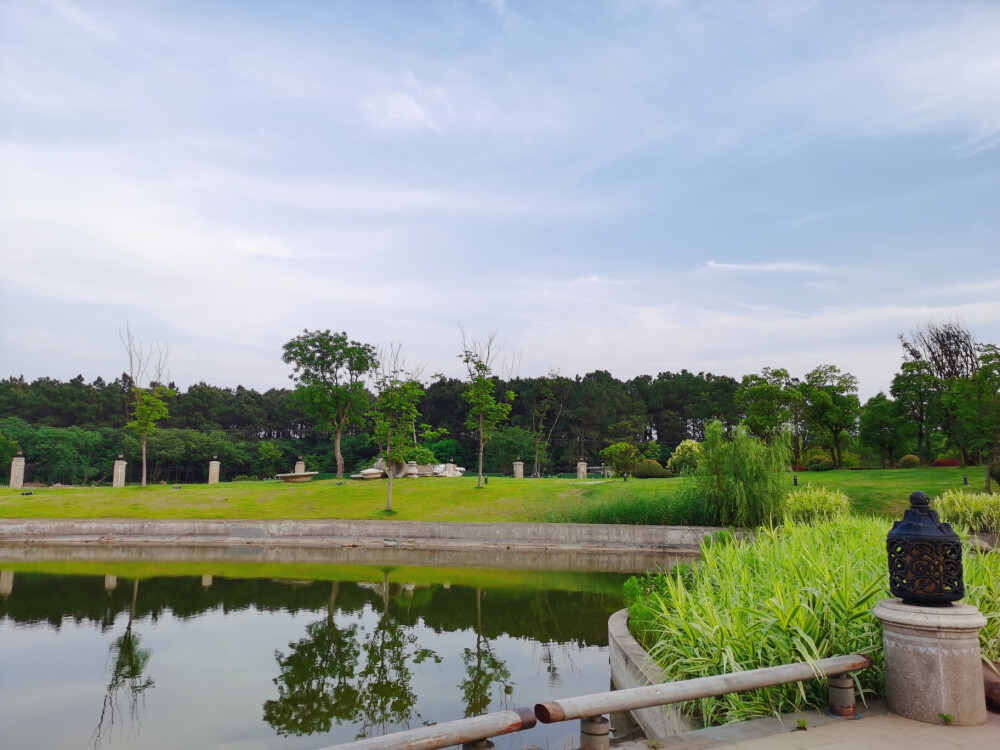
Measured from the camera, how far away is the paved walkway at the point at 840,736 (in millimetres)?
3744

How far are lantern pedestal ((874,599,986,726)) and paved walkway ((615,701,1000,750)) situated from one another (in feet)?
0.27

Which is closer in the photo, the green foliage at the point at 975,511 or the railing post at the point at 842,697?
the railing post at the point at 842,697

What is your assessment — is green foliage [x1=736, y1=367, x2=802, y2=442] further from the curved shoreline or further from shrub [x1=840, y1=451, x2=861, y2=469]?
the curved shoreline

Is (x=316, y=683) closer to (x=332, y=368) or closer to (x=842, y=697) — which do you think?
(x=842, y=697)

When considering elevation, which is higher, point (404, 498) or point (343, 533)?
point (404, 498)

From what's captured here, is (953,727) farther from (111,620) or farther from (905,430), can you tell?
(905,430)

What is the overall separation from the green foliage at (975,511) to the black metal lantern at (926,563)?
50.9 ft

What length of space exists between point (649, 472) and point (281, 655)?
1094 inches

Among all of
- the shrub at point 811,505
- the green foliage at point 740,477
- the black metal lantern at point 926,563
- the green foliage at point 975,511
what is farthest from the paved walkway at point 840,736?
the green foliage at point 975,511

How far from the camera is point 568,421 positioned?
59500 millimetres

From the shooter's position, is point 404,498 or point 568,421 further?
point 568,421

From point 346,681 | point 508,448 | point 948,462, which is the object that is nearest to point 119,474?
point 508,448

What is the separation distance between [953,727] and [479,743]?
3.08 metres

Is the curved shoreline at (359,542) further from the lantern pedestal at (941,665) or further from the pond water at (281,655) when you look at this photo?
the lantern pedestal at (941,665)
